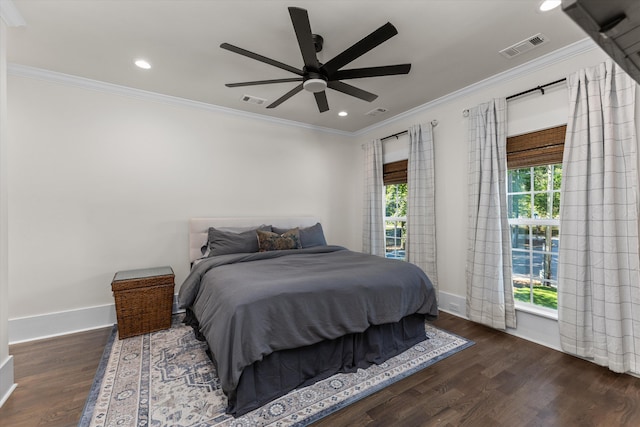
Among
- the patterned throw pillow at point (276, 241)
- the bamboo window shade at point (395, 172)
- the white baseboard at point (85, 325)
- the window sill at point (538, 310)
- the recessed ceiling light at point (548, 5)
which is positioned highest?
the recessed ceiling light at point (548, 5)

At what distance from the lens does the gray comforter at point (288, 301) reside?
1714 mm

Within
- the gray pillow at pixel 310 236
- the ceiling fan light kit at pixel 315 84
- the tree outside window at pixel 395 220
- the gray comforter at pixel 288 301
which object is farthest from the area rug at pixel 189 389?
the ceiling fan light kit at pixel 315 84

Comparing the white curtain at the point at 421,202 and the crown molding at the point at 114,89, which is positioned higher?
the crown molding at the point at 114,89

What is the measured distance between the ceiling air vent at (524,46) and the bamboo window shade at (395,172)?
172 cm

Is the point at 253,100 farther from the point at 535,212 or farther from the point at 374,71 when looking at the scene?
the point at 535,212

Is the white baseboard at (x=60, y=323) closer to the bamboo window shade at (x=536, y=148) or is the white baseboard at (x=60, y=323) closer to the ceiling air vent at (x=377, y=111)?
the ceiling air vent at (x=377, y=111)

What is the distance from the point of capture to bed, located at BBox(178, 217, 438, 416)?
67.9 inches

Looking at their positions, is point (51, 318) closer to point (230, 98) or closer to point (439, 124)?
point (230, 98)

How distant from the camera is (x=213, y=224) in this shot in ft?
11.8

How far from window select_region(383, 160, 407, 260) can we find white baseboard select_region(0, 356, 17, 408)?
4139mm

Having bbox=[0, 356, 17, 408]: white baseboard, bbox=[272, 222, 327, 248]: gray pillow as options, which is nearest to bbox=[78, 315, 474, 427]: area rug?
bbox=[0, 356, 17, 408]: white baseboard

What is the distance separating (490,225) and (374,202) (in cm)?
184

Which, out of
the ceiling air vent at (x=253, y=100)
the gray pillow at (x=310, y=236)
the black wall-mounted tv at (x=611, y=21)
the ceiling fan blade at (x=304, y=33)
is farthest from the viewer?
the gray pillow at (x=310, y=236)

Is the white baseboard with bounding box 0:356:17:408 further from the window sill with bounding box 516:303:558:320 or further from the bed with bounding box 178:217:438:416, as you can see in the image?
the window sill with bounding box 516:303:558:320
